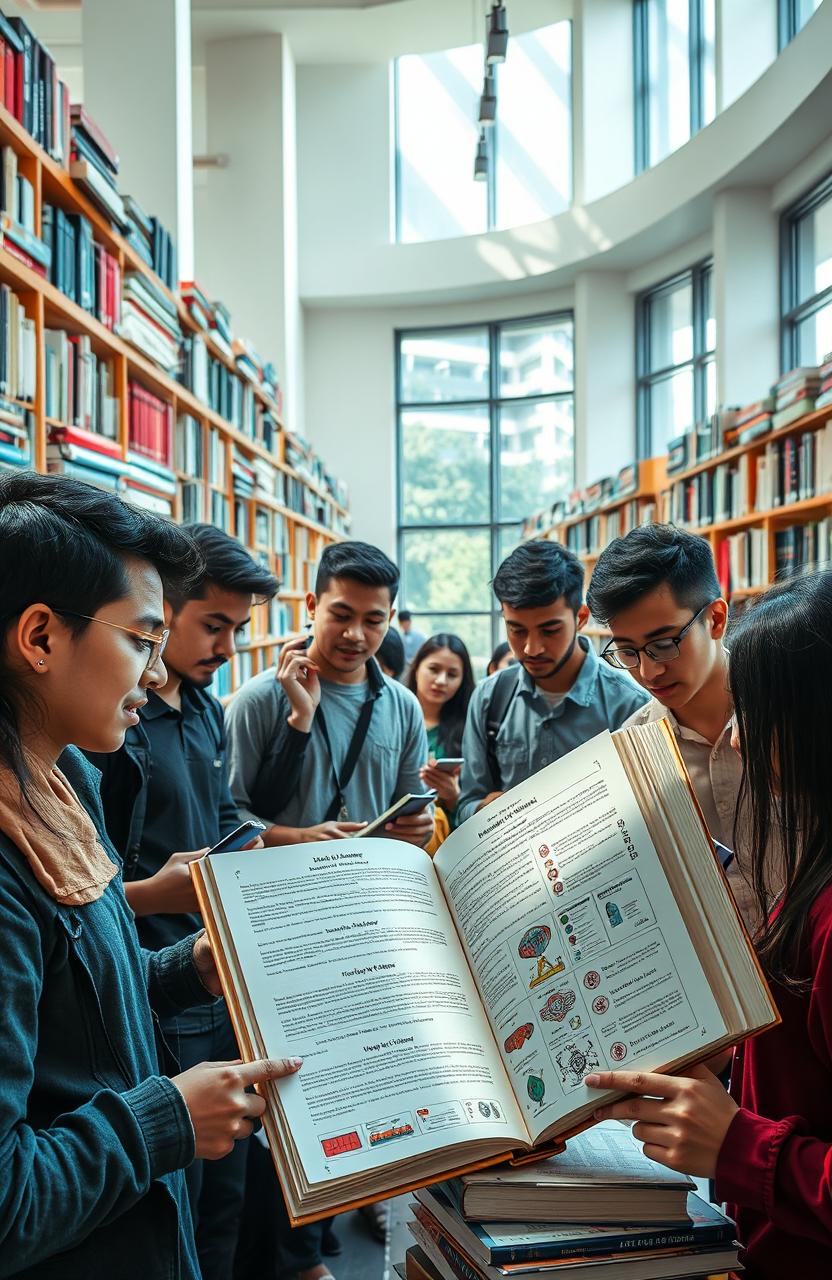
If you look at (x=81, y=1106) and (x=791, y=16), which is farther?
(x=791, y=16)

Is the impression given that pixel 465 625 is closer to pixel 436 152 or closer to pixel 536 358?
pixel 536 358

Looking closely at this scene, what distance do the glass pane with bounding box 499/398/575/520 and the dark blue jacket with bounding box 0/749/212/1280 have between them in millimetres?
10641

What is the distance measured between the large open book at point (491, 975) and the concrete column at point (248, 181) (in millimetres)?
9306

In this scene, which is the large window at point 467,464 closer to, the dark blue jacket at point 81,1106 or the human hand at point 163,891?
the human hand at point 163,891

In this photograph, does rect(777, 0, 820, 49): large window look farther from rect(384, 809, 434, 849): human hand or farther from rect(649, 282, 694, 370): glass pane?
rect(384, 809, 434, 849): human hand

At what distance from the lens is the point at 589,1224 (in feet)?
2.75

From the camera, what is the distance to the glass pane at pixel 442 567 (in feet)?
38.7

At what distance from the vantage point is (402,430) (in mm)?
11734

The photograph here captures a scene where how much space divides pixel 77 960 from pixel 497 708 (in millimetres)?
1794

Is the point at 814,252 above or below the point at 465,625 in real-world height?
above

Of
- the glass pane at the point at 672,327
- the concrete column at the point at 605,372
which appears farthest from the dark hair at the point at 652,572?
the concrete column at the point at 605,372

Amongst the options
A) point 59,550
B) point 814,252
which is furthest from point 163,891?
point 814,252

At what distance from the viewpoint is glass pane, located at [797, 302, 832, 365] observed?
7091 mm

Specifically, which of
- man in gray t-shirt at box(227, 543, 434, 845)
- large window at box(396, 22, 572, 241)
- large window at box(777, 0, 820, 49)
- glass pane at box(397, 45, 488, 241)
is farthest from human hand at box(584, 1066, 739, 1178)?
glass pane at box(397, 45, 488, 241)
